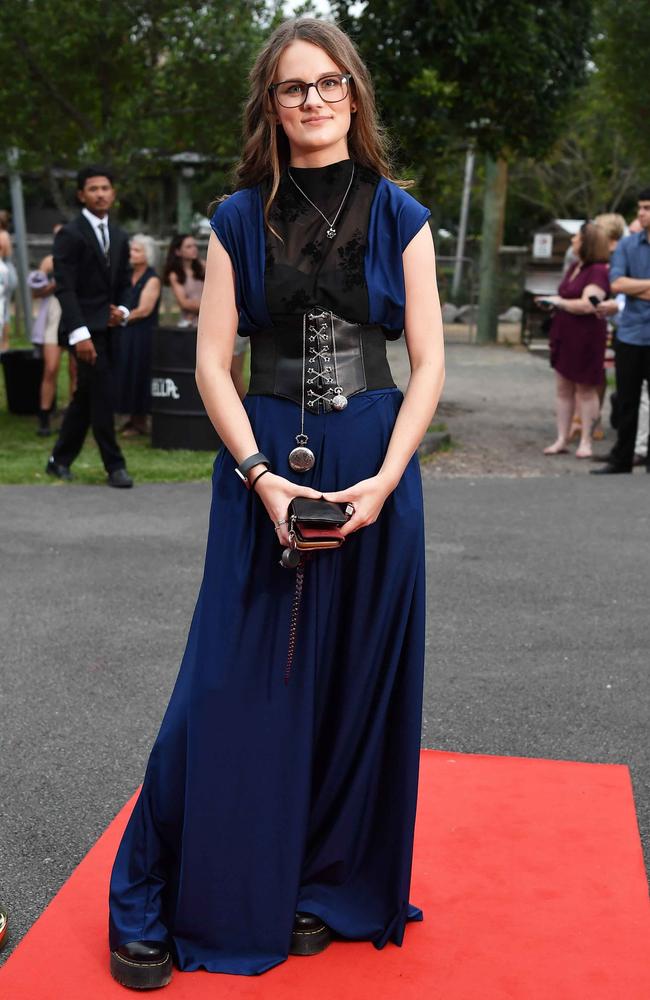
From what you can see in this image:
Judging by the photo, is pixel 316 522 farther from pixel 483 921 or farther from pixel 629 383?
pixel 629 383

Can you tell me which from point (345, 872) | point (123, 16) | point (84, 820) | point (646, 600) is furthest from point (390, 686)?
point (123, 16)

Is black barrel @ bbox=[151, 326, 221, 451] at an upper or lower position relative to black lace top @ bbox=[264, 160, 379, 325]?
lower

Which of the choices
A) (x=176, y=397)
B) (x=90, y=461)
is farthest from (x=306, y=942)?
(x=176, y=397)

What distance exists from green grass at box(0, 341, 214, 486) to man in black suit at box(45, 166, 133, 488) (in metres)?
0.59

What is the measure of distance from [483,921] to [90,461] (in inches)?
309

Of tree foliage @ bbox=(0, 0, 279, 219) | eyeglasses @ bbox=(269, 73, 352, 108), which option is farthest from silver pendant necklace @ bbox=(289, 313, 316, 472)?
tree foliage @ bbox=(0, 0, 279, 219)

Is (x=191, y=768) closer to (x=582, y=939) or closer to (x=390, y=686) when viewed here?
(x=390, y=686)

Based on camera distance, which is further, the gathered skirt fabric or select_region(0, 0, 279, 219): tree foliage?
select_region(0, 0, 279, 219): tree foliage

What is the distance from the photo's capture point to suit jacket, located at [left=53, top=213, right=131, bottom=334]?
29.2 feet

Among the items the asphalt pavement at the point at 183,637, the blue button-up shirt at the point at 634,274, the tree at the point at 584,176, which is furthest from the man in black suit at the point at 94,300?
the tree at the point at 584,176

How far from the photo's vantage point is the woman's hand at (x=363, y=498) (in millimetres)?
2744

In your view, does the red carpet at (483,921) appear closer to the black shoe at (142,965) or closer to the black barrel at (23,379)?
the black shoe at (142,965)

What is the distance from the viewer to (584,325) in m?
10.5

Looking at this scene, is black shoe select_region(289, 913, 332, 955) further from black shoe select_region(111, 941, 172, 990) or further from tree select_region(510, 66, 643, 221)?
tree select_region(510, 66, 643, 221)
